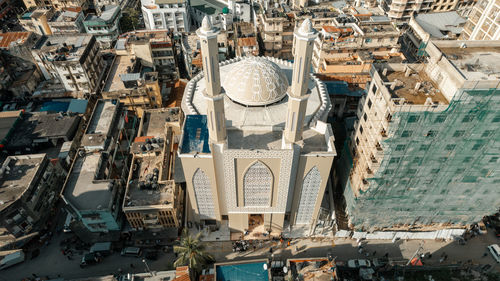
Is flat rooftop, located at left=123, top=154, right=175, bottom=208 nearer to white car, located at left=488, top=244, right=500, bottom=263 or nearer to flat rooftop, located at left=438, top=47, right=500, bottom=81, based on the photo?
flat rooftop, located at left=438, top=47, right=500, bottom=81

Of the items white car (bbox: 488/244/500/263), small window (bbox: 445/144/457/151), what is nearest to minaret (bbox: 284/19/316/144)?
small window (bbox: 445/144/457/151)

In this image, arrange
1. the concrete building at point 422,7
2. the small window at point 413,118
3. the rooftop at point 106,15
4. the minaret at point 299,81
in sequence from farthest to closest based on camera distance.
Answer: the concrete building at point 422,7
the rooftop at point 106,15
the small window at point 413,118
the minaret at point 299,81

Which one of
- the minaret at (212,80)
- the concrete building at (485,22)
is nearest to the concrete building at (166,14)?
the minaret at (212,80)

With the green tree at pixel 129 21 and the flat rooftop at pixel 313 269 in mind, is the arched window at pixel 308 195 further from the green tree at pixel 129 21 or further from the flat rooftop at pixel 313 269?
the green tree at pixel 129 21

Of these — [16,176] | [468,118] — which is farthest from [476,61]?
[16,176]

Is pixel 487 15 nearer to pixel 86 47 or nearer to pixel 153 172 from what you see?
pixel 153 172

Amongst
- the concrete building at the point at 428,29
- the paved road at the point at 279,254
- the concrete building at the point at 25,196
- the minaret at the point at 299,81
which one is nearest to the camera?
the minaret at the point at 299,81

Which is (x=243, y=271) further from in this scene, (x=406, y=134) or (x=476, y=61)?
(x=476, y=61)

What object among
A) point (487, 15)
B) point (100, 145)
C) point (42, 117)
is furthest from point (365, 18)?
point (42, 117)
